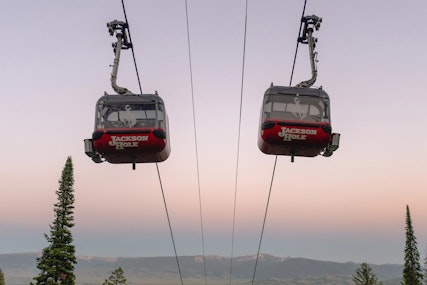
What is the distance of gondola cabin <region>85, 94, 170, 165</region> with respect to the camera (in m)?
18.4

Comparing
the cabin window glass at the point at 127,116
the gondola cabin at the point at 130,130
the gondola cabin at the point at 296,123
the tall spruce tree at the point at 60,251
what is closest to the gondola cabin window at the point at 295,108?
the gondola cabin at the point at 296,123

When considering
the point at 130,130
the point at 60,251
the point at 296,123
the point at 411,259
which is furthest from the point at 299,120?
the point at 411,259

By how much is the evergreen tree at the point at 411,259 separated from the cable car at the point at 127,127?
52.1 meters

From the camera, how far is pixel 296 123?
18.7 metres

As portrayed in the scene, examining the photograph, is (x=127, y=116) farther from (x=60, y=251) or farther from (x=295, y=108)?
(x=60, y=251)

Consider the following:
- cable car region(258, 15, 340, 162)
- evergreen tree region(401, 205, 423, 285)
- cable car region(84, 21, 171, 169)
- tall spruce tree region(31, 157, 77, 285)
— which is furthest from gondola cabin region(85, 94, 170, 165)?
evergreen tree region(401, 205, 423, 285)

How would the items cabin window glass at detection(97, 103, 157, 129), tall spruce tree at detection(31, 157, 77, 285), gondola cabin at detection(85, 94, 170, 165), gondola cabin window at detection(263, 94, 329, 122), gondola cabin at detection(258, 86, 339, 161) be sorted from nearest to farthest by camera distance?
1. gondola cabin at detection(85, 94, 170, 165)
2. gondola cabin at detection(258, 86, 339, 161)
3. cabin window glass at detection(97, 103, 157, 129)
4. gondola cabin window at detection(263, 94, 329, 122)
5. tall spruce tree at detection(31, 157, 77, 285)

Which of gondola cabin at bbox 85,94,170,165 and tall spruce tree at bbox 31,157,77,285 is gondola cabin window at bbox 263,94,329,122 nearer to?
gondola cabin at bbox 85,94,170,165

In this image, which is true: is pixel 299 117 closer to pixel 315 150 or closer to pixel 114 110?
pixel 315 150

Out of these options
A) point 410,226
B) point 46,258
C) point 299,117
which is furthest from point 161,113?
point 410,226

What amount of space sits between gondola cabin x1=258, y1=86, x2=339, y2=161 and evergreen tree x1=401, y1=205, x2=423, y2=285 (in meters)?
49.0

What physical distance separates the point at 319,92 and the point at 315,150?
229cm

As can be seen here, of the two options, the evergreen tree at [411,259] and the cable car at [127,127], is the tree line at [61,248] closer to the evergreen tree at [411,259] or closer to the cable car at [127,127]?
the cable car at [127,127]

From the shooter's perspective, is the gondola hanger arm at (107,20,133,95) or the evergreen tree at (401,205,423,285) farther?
the evergreen tree at (401,205,423,285)
